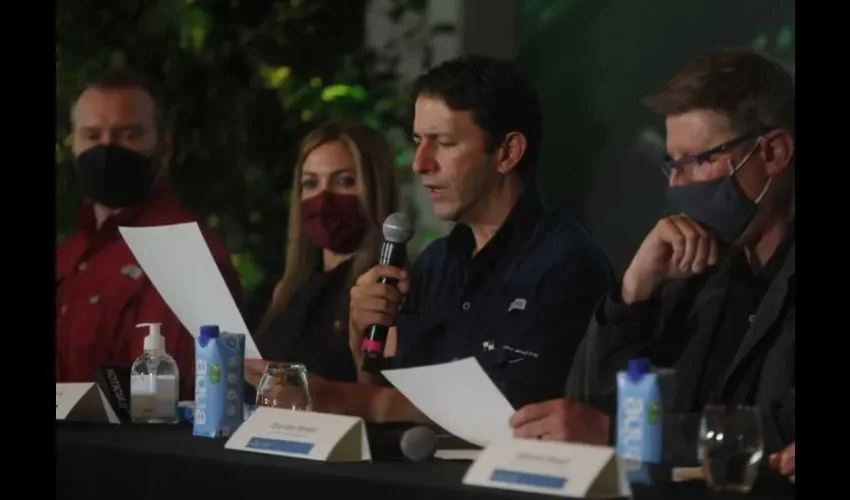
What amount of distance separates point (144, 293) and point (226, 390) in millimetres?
764

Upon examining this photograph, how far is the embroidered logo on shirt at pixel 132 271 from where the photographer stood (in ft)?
10.4

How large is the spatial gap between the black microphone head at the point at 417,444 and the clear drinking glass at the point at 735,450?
52 cm

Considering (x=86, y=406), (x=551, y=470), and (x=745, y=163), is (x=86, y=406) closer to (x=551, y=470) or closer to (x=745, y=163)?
(x=551, y=470)

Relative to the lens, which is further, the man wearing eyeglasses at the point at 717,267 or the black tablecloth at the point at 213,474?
the man wearing eyeglasses at the point at 717,267

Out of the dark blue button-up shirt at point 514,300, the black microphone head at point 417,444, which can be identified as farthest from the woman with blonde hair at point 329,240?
the black microphone head at point 417,444

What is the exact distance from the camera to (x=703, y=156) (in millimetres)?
2143

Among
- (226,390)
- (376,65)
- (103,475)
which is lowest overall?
(103,475)

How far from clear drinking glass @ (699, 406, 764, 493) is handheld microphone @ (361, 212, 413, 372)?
99 centimetres

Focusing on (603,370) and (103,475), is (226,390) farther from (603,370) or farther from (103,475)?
(603,370)

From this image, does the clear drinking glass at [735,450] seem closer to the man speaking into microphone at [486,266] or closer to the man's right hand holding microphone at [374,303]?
the man speaking into microphone at [486,266]
